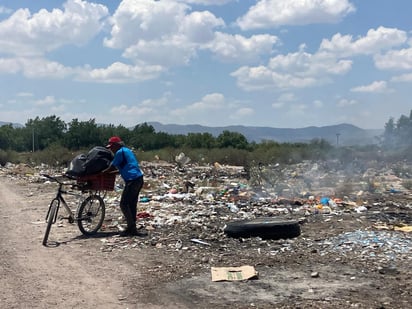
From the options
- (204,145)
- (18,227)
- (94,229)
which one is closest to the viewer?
(94,229)

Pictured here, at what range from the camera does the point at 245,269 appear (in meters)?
6.62

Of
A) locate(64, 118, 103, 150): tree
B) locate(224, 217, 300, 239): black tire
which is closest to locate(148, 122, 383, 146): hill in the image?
locate(64, 118, 103, 150): tree

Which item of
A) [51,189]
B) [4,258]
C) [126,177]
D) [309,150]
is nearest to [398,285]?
[126,177]

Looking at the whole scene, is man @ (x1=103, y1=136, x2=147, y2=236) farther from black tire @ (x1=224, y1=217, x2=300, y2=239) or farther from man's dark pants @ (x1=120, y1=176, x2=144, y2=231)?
black tire @ (x1=224, y1=217, x2=300, y2=239)

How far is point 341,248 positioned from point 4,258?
5.09m

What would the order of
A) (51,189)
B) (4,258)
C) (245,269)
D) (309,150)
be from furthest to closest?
1. (309,150)
2. (51,189)
3. (4,258)
4. (245,269)

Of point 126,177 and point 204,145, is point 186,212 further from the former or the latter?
point 204,145

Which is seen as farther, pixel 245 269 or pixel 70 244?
pixel 70 244

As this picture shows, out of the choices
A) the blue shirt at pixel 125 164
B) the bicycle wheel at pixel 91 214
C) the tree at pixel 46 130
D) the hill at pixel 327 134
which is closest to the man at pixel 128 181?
the blue shirt at pixel 125 164

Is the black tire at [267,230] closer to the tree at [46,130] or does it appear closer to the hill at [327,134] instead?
the hill at [327,134]

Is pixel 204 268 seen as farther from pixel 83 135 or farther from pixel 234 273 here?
pixel 83 135

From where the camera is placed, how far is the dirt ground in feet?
18.3

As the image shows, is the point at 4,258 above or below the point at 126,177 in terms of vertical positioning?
below

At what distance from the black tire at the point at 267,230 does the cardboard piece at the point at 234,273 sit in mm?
1754
